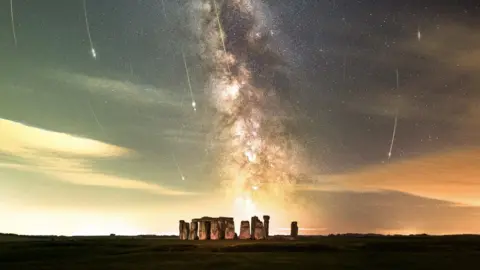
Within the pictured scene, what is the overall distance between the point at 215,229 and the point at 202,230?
208 inches

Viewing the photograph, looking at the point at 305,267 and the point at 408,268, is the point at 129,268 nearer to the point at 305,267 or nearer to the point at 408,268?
the point at 305,267

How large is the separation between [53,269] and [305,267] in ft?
99.2

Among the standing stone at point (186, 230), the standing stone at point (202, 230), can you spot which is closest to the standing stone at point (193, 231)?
the standing stone at point (202, 230)

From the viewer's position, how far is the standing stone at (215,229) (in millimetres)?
180312

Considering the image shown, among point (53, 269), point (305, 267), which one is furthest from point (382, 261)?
point (53, 269)

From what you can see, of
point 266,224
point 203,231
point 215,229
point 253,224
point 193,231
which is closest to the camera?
point 215,229

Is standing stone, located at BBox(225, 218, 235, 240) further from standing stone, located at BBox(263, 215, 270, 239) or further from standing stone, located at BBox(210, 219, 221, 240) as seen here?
standing stone, located at BBox(263, 215, 270, 239)

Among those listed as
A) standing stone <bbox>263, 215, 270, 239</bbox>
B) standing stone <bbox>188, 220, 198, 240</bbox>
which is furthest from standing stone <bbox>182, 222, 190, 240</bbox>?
standing stone <bbox>263, 215, 270, 239</bbox>

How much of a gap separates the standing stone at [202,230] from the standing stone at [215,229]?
2064mm

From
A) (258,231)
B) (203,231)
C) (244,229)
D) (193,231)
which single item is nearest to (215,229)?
(203,231)

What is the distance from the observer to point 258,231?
18538cm

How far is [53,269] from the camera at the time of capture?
63.6 meters

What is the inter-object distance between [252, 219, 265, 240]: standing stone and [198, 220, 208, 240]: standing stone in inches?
657

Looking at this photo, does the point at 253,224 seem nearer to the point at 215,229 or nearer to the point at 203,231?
the point at 215,229
